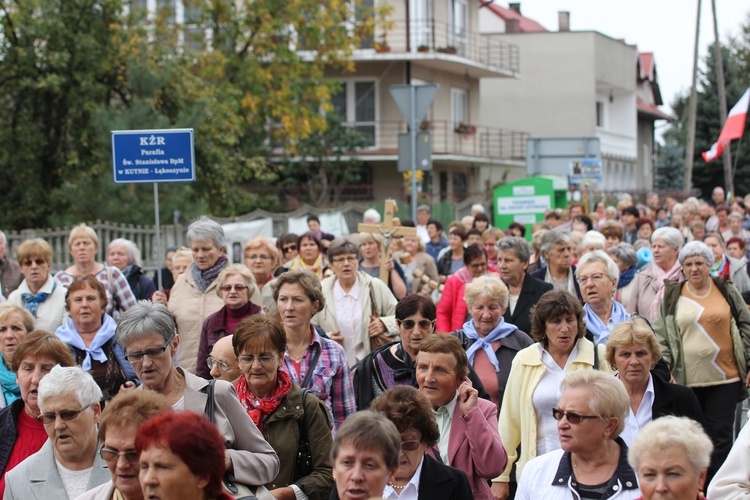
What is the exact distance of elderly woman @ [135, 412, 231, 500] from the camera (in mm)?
3859

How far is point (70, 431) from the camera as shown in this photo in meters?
4.98

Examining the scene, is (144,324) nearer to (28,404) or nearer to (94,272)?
(28,404)

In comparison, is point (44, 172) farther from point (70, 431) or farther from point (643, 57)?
point (643, 57)

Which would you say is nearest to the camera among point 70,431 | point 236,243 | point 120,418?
point 120,418

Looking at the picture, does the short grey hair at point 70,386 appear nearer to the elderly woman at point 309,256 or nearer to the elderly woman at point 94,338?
the elderly woman at point 94,338

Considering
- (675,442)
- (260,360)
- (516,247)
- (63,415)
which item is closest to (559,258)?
(516,247)

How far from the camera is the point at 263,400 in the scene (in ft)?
18.0

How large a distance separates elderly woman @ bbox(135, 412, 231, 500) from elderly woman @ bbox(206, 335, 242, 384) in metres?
2.16

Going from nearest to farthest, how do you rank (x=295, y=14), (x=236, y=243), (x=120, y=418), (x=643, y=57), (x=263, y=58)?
(x=120, y=418) → (x=236, y=243) → (x=295, y=14) → (x=263, y=58) → (x=643, y=57)

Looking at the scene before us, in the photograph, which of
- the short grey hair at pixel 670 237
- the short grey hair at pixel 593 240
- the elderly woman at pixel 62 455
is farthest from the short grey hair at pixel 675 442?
the short grey hair at pixel 593 240

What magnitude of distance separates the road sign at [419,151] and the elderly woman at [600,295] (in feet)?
25.2

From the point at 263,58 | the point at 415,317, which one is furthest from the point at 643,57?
the point at 415,317

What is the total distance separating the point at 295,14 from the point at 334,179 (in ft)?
30.7

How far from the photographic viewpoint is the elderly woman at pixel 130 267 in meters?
10.4
